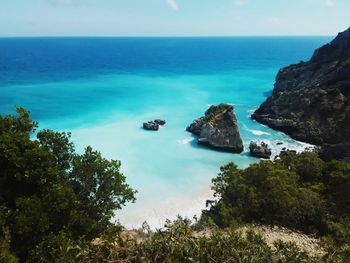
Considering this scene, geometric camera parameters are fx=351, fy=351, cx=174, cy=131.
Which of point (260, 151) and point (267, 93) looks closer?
point (260, 151)

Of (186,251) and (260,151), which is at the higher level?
(186,251)

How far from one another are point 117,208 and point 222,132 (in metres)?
29.0

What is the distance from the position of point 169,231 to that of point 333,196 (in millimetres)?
13338

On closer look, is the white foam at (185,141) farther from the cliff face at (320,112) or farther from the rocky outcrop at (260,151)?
the cliff face at (320,112)

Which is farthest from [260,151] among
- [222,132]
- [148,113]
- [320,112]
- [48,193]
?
[48,193]

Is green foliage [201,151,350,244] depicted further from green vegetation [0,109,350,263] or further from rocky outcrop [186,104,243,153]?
rocky outcrop [186,104,243,153]

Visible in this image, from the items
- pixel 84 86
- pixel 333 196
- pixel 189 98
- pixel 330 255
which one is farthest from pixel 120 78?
pixel 330 255

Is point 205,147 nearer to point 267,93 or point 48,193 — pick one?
point 48,193

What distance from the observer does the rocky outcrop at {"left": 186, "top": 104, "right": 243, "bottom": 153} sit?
45.4 m

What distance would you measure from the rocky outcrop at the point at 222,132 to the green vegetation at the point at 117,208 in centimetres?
1914

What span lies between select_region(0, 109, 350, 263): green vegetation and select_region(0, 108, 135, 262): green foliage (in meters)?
0.04

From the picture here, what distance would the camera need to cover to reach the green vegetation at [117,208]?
13.2m

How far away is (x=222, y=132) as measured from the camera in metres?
45.7

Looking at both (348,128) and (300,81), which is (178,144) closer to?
(348,128)
